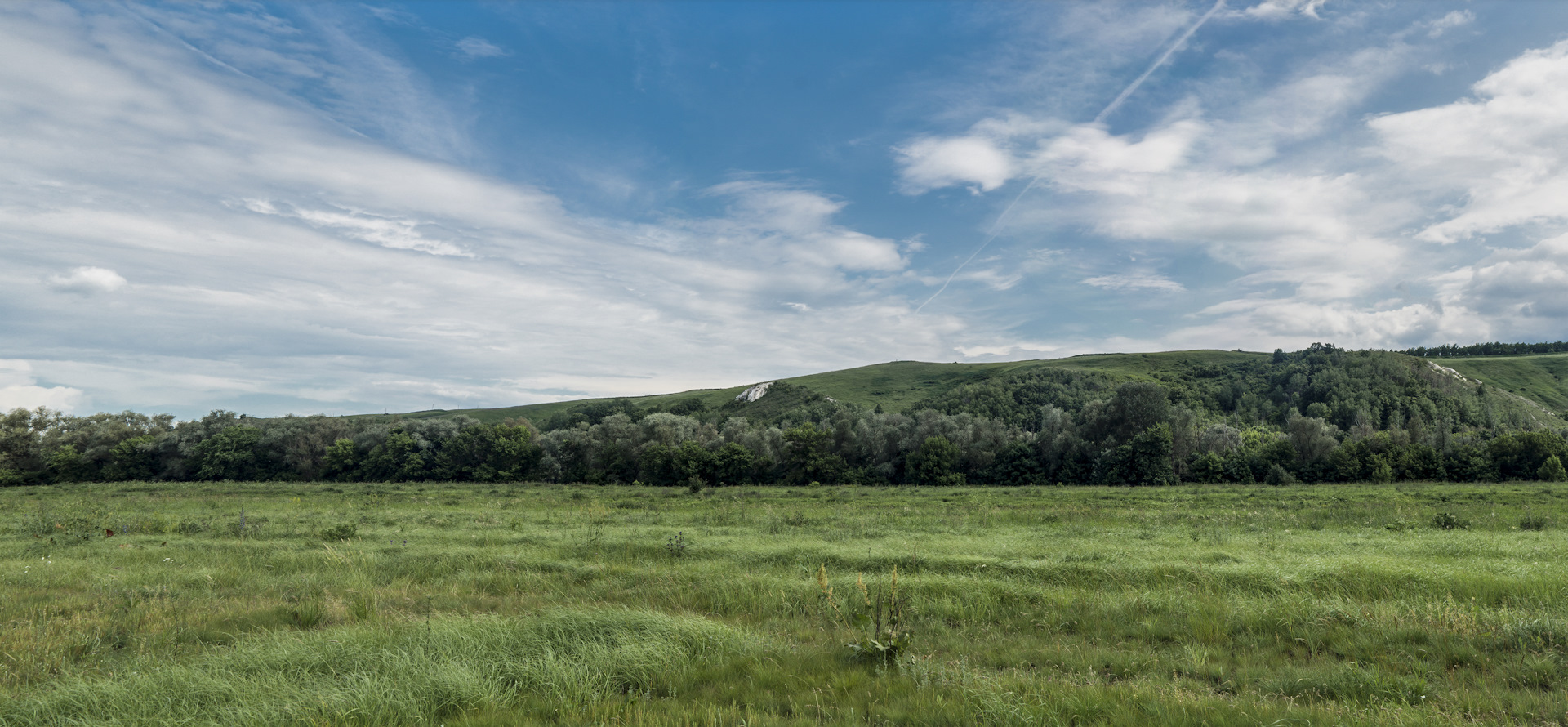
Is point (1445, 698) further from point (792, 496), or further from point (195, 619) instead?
point (792, 496)

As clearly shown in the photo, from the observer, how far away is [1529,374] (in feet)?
571

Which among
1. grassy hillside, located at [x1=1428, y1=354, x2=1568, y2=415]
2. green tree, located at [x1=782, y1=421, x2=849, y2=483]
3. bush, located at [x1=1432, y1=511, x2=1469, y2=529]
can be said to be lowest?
green tree, located at [x1=782, y1=421, x2=849, y2=483]

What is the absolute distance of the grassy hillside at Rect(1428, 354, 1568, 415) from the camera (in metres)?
158

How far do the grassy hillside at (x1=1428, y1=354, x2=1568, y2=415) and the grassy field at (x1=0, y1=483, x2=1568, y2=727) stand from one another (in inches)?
8544

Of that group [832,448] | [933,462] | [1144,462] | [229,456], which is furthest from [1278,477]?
[229,456]

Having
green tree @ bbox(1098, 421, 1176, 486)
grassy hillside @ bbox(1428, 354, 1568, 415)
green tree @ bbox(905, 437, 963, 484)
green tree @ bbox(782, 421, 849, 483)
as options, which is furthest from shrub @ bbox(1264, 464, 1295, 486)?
grassy hillside @ bbox(1428, 354, 1568, 415)

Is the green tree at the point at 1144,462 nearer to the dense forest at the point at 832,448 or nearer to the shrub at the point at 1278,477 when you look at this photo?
the dense forest at the point at 832,448

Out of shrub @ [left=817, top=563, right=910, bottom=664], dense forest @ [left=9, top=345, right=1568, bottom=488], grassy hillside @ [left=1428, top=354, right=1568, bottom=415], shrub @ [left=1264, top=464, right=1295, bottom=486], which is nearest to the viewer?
shrub @ [left=817, top=563, right=910, bottom=664]

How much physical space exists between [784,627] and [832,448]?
7359 centimetres

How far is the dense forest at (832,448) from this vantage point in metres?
65.0

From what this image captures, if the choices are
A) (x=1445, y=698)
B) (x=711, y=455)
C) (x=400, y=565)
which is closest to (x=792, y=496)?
(x=711, y=455)

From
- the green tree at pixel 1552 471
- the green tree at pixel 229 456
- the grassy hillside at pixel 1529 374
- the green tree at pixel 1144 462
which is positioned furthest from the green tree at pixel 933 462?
the grassy hillside at pixel 1529 374

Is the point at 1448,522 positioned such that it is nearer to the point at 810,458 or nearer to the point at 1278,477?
the point at 1278,477

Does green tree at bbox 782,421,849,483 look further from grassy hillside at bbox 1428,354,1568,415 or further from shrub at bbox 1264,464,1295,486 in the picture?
grassy hillside at bbox 1428,354,1568,415
